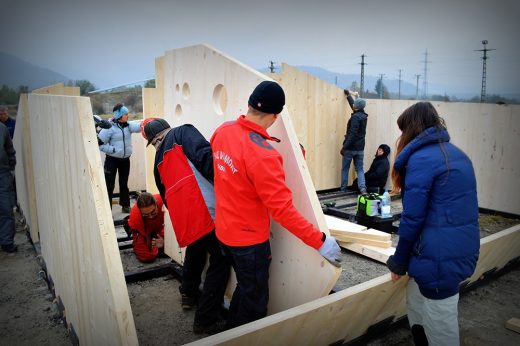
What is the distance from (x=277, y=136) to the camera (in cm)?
296

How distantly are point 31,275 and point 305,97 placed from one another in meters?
5.58

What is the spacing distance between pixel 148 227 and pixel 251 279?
2.43 metres

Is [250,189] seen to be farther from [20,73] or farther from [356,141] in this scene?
[20,73]

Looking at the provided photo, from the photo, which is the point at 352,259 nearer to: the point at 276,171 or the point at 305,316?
the point at 305,316

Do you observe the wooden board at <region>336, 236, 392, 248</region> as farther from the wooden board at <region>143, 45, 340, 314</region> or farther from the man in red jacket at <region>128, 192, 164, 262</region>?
the man in red jacket at <region>128, 192, 164, 262</region>

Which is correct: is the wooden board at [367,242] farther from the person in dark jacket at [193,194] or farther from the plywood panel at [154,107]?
the plywood panel at [154,107]

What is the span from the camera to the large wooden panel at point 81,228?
2.10 meters

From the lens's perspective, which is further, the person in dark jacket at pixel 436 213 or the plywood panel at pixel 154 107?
the plywood panel at pixel 154 107

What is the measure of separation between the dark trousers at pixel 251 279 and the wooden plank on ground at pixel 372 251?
256cm

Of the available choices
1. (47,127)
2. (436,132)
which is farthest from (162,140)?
(436,132)

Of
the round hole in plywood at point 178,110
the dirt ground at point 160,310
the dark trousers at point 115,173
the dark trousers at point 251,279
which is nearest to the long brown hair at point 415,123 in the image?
the dark trousers at point 251,279

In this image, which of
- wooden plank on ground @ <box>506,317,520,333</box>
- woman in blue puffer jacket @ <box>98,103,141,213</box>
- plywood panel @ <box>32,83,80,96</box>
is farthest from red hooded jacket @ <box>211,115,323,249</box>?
plywood panel @ <box>32,83,80,96</box>

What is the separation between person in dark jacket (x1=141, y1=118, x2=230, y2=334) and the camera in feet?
9.96

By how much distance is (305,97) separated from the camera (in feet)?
26.1
